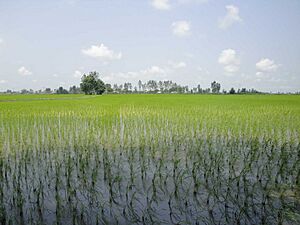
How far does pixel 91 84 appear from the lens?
73375 mm

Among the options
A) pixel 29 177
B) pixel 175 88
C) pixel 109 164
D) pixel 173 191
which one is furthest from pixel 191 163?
pixel 175 88

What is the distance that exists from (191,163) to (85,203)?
93.1 inches

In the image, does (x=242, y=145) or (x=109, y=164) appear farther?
(x=242, y=145)

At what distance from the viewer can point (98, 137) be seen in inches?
285

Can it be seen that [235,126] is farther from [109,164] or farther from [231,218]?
[231,218]

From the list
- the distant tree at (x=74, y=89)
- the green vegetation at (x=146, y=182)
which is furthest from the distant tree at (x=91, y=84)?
the green vegetation at (x=146, y=182)

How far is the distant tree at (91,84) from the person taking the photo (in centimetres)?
7331

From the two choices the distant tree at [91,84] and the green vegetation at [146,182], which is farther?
the distant tree at [91,84]

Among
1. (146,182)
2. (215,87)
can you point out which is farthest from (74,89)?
(146,182)

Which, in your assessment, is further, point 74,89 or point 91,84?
point 74,89

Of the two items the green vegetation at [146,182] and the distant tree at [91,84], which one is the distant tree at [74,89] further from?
the green vegetation at [146,182]

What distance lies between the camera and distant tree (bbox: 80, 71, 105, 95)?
73.3 metres

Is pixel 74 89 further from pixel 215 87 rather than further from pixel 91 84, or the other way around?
pixel 215 87

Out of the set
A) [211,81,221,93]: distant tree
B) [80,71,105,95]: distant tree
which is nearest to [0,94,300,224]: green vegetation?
[80,71,105,95]: distant tree
